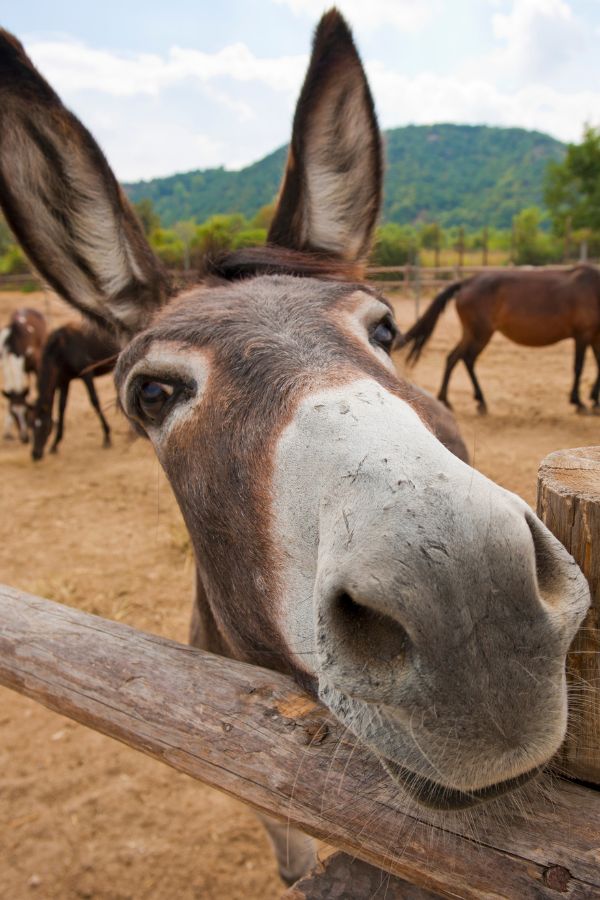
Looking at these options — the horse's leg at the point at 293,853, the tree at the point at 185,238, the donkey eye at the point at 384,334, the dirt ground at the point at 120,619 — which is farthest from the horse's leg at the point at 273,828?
the tree at the point at 185,238

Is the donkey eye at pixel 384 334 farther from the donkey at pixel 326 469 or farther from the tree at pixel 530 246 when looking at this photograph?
the tree at pixel 530 246

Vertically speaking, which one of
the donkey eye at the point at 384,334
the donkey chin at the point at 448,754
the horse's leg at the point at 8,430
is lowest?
the horse's leg at the point at 8,430

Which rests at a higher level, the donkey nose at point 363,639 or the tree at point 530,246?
the tree at point 530,246

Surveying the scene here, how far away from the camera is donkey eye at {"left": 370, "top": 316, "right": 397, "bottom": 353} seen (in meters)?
2.06

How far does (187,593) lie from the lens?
6.03 metres

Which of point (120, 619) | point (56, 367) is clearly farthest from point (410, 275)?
point (120, 619)

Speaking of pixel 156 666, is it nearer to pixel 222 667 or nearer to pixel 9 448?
pixel 222 667

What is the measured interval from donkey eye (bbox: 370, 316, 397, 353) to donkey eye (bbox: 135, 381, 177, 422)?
706mm

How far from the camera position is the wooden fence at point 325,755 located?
1071mm

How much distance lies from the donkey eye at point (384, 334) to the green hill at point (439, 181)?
11826 centimetres

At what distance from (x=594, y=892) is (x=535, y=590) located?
51 centimetres

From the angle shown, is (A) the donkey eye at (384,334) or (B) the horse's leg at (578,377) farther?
(B) the horse's leg at (578,377)

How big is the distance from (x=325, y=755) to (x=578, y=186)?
155ft

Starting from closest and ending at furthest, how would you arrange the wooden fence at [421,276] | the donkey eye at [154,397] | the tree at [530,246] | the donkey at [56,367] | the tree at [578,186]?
1. the donkey eye at [154,397]
2. the donkey at [56,367]
3. the wooden fence at [421,276]
4. the tree at [578,186]
5. the tree at [530,246]
